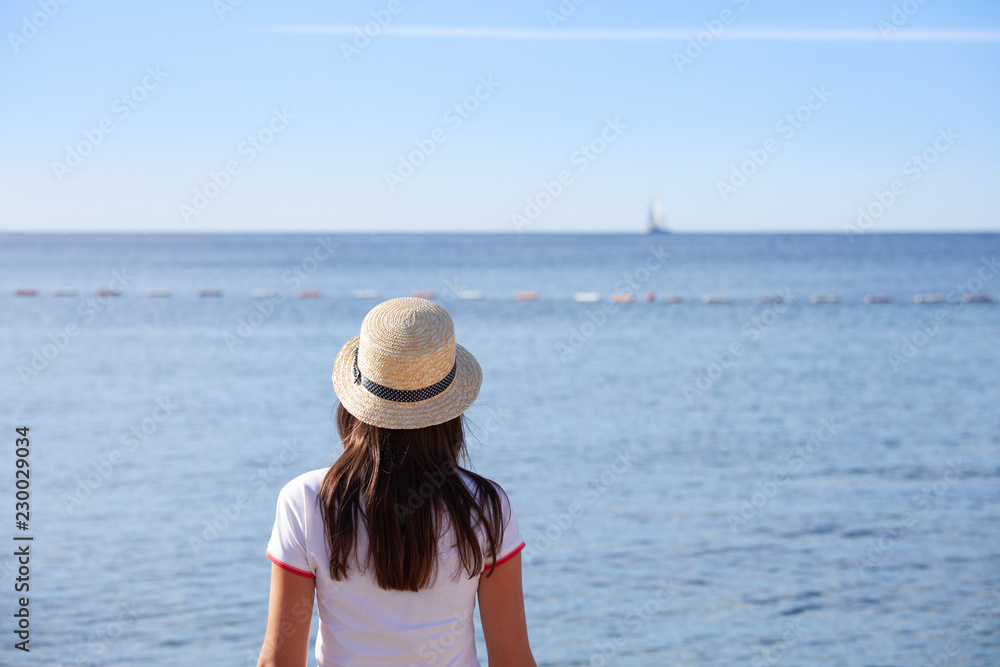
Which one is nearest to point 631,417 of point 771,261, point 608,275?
point 608,275

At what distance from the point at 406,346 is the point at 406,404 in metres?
0.13

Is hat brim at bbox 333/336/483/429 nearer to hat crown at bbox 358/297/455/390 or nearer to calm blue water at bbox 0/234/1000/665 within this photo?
hat crown at bbox 358/297/455/390

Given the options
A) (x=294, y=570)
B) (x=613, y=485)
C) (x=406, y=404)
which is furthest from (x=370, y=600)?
(x=613, y=485)

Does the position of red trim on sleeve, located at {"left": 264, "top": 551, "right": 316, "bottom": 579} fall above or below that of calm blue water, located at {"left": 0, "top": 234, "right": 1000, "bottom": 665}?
above

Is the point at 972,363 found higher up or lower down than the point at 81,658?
lower down

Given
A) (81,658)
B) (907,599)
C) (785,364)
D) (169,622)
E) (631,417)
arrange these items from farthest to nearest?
1. (785,364)
2. (631,417)
3. (907,599)
4. (169,622)
5. (81,658)

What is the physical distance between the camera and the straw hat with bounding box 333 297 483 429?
1.86 m

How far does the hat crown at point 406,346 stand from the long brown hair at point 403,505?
0.12 m

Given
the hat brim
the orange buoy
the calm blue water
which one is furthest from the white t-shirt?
the orange buoy

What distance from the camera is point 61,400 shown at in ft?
46.9

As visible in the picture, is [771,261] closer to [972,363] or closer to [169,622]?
[972,363]

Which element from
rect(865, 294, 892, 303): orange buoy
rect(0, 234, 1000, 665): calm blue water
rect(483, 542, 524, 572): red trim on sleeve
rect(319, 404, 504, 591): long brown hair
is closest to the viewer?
rect(319, 404, 504, 591): long brown hair

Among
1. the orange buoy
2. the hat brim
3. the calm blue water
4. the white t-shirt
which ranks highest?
the hat brim

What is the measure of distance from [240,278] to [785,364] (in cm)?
4147
